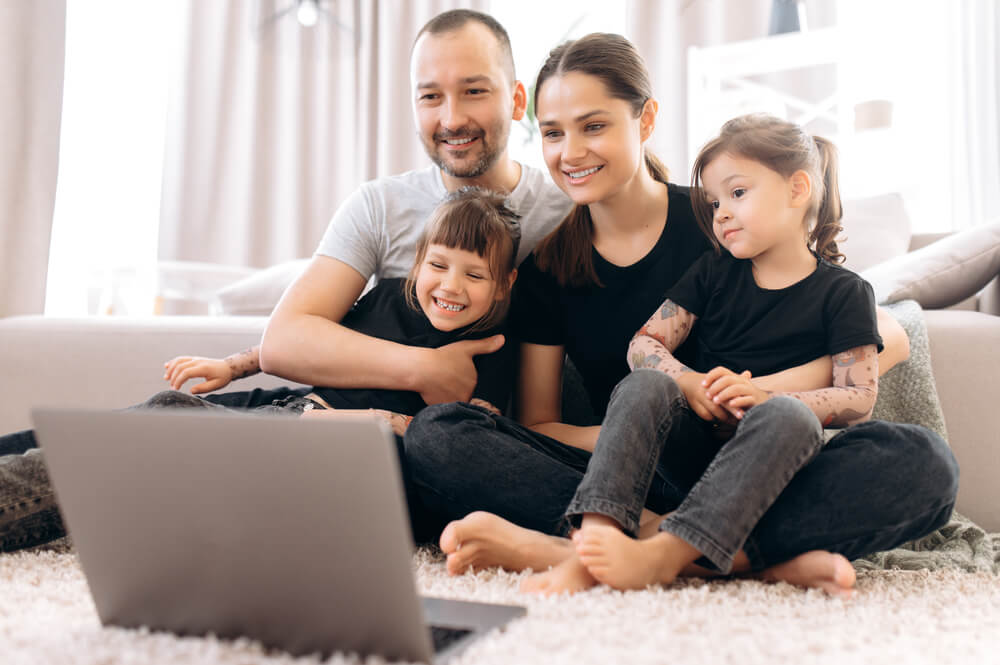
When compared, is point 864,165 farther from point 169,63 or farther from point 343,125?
point 169,63

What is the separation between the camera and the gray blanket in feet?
3.22

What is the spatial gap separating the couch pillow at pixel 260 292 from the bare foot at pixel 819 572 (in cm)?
125

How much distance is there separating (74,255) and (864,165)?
2.73 metres

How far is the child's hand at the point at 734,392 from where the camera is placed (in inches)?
35.8

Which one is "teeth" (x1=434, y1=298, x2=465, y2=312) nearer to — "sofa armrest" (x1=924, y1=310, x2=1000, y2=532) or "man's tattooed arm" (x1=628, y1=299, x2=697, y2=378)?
"man's tattooed arm" (x1=628, y1=299, x2=697, y2=378)

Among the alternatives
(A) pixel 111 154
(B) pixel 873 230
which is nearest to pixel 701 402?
(B) pixel 873 230

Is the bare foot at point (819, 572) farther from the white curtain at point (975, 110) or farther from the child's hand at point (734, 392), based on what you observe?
the white curtain at point (975, 110)

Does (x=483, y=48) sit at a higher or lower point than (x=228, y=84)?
lower

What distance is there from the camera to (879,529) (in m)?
0.84

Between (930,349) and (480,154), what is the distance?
0.74 metres

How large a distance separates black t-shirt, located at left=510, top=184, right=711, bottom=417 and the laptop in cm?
63

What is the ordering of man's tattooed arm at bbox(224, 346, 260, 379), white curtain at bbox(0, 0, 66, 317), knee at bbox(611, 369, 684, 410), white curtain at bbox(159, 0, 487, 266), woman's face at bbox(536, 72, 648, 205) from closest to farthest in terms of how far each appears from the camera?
knee at bbox(611, 369, 684, 410) → woman's face at bbox(536, 72, 648, 205) → man's tattooed arm at bbox(224, 346, 260, 379) → white curtain at bbox(0, 0, 66, 317) → white curtain at bbox(159, 0, 487, 266)

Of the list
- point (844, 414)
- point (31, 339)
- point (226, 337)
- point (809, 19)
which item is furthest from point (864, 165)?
point (31, 339)

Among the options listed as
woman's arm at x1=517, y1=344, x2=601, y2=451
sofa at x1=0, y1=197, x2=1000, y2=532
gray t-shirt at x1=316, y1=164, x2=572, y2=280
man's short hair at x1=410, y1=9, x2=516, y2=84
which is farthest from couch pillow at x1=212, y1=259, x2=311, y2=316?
woman's arm at x1=517, y1=344, x2=601, y2=451
